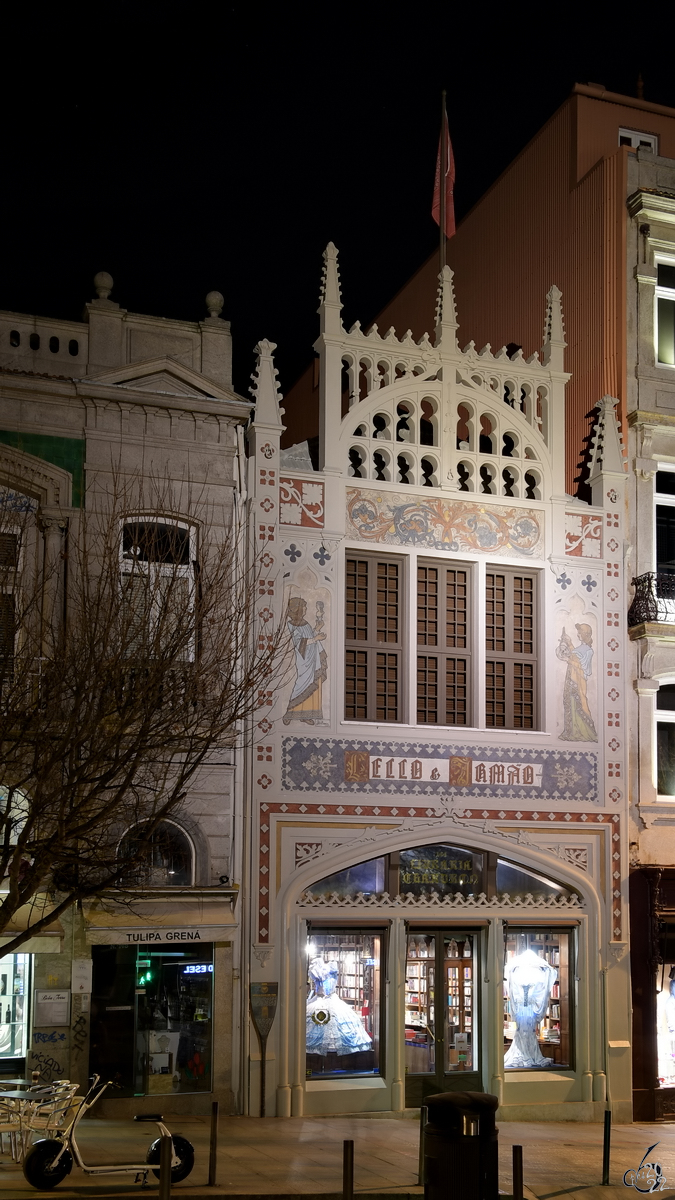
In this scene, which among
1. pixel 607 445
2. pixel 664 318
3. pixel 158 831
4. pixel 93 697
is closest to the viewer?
pixel 93 697

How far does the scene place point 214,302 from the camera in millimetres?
22125

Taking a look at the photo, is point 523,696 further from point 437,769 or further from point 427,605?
point 427,605

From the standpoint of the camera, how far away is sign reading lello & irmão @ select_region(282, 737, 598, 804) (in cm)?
2167

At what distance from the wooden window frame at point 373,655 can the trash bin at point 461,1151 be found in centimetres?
894

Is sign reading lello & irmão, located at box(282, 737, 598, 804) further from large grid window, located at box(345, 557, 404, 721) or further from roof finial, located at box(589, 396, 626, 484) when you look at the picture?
roof finial, located at box(589, 396, 626, 484)

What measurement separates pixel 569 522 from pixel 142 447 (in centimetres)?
811

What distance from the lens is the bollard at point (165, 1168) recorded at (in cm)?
1280

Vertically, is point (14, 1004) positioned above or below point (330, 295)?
below

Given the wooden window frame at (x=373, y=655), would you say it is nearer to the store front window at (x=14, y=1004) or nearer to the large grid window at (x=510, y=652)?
the large grid window at (x=510, y=652)

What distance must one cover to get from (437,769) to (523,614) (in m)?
3.43

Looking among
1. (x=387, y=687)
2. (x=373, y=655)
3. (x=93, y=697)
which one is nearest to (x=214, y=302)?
(x=373, y=655)

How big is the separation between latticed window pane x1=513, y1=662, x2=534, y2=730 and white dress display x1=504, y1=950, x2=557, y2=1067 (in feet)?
13.2

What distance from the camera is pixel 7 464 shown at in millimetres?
20375

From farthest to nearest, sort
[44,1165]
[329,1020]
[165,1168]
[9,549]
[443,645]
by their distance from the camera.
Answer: [443,645]
[329,1020]
[9,549]
[44,1165]
[165,1168]
